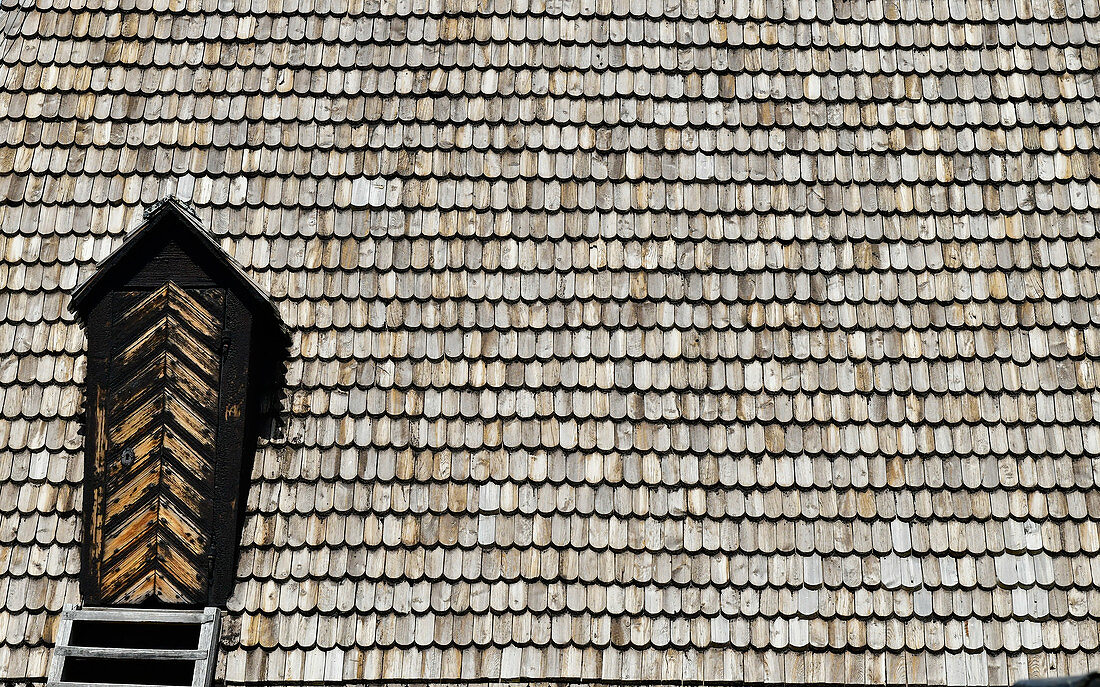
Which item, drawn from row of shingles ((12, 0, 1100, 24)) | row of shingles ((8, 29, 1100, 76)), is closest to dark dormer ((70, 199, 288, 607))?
row of shingles ((8, 29, 1100, 76))

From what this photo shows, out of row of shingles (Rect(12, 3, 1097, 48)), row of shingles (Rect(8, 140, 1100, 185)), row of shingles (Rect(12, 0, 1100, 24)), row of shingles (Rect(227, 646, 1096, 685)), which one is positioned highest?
row of shingles (Rect(12, 0, 1100, 24))

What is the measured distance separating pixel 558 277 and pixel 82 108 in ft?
10.2

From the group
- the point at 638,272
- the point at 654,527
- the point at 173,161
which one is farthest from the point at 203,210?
the point at 654,527

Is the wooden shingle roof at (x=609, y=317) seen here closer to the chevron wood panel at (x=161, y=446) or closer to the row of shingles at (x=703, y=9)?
the row of shingles at (x=703, y=9)

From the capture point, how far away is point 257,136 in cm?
726

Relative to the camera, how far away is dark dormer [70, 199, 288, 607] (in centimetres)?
615

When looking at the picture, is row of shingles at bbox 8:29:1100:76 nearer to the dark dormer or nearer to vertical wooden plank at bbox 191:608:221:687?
the dark dormer

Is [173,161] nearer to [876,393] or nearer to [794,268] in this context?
[794,268]

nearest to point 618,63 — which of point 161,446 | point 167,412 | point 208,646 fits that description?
point 167,412

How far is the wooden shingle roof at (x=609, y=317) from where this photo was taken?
628cm

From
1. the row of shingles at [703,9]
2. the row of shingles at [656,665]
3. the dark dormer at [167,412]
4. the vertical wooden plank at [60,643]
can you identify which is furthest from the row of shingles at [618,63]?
the row of shingles at [656,665]

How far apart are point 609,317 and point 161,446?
254cm

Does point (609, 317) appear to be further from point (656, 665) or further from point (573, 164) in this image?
point (656, 665)

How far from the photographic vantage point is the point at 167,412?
20.5ft
